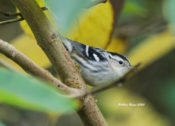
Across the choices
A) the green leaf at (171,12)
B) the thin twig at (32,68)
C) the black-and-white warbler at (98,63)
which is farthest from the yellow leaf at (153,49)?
the green leaf at (171,12)

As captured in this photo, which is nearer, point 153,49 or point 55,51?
point 55,51

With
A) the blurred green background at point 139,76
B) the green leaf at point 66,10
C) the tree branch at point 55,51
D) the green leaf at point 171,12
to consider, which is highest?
the green leaf at point 66,10

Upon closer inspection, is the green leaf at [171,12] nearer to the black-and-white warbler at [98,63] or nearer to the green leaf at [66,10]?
the green leaf at [66,10]

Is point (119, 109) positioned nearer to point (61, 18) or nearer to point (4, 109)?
point (4, 109)

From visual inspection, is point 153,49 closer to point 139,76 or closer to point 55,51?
point 55,51

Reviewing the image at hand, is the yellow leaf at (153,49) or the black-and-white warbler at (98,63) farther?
the black-and-white warbler at (98,63)

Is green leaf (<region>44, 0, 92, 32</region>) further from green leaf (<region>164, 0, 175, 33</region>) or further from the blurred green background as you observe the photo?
the blurred green background

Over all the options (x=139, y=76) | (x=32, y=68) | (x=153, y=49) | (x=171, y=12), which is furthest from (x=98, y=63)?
(x=171, y=12)
